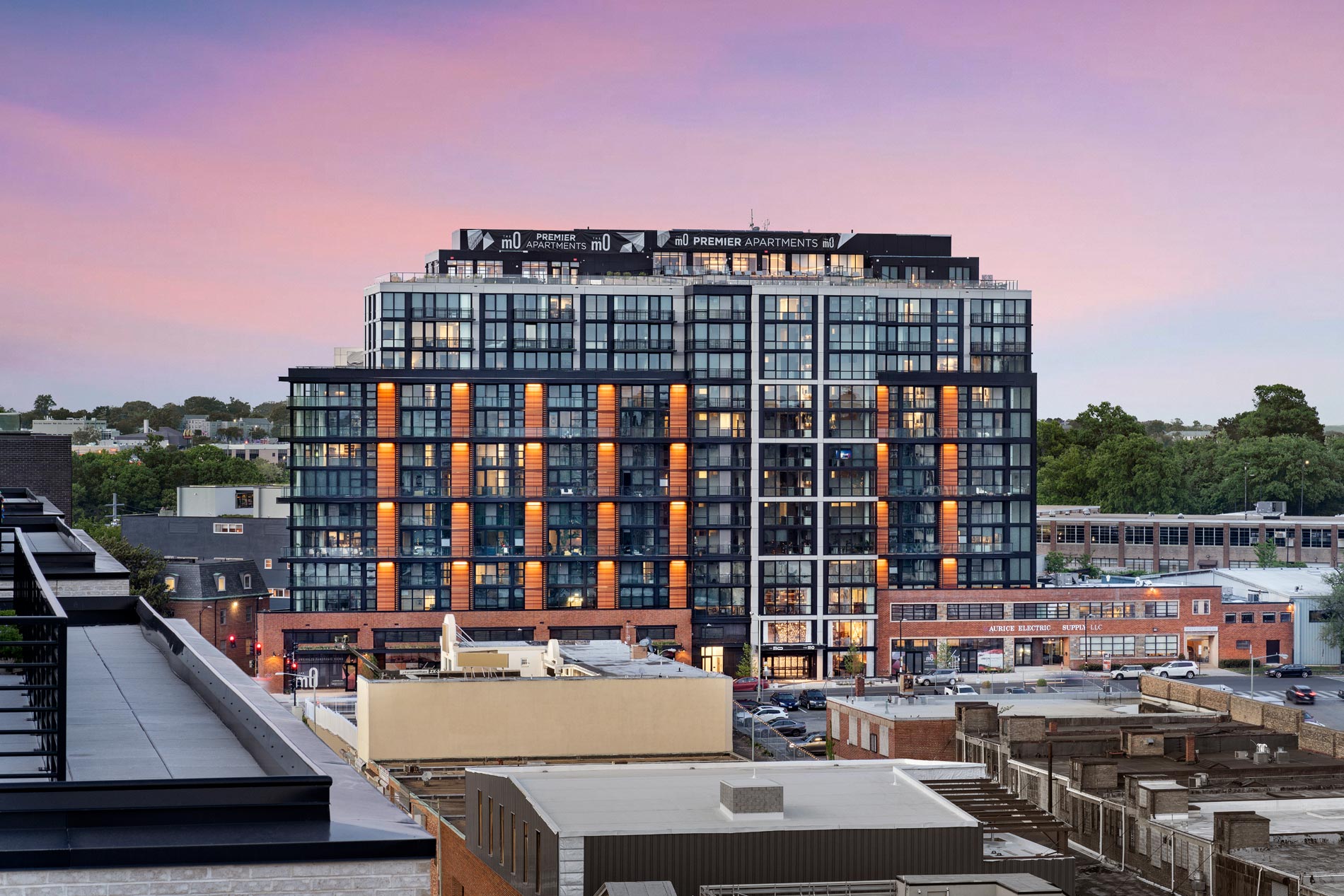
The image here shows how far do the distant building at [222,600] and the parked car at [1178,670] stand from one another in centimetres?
6466

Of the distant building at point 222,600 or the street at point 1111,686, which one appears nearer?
the street at point 1111,686

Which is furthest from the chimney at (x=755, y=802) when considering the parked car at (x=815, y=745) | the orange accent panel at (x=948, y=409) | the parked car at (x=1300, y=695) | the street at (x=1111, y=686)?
the orange accent panel at (x=948, y=409)

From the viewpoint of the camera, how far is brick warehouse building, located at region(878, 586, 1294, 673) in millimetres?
127562

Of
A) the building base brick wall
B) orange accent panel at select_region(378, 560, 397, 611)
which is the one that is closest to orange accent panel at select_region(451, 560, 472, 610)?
orange accent panel at select_region(378, 560, 397, 611)

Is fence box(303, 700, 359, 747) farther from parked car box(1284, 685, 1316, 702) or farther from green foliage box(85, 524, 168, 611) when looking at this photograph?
parked car box(1284, 685, 1316, 702)

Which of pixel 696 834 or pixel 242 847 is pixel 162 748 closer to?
pixel 242 847

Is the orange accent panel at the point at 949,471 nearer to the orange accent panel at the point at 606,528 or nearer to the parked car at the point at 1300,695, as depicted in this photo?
the orange accent panel at the point at 606,528

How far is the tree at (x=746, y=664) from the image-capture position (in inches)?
4791

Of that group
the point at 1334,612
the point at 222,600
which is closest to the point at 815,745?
the point at 222,600

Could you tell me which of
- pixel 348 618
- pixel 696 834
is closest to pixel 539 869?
pixel 696 834

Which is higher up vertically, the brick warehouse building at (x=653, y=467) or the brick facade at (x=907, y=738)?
the brick warehouse building at (x=653, y=467)

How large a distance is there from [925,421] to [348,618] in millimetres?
45068

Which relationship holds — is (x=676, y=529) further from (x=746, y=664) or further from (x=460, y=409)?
(x=460, y=409)

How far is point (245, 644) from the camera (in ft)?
419
